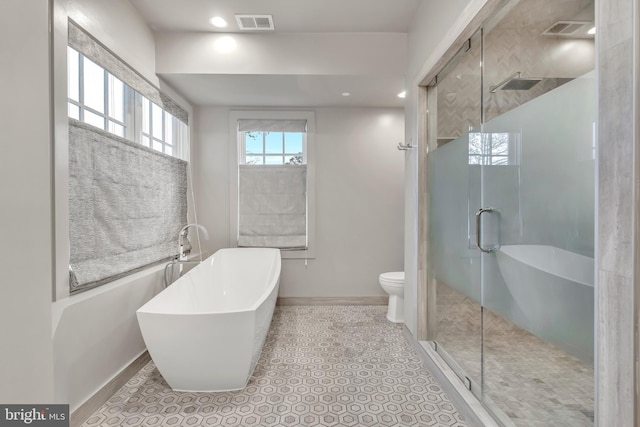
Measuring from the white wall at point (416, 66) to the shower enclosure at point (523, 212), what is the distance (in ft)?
0.54

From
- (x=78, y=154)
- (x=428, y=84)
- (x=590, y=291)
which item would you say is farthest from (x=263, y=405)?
(x=428, y=84)

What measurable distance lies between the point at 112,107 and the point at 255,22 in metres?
1.25

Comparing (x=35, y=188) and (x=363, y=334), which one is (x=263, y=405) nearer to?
(x=363, y=334)

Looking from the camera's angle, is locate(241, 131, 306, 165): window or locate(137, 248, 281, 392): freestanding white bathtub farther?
locate(241, 131, 306, 165): window

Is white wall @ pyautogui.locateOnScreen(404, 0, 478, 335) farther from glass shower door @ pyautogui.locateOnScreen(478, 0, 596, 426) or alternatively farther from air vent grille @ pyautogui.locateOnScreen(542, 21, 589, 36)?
air vent grille @ pyautogui.locateOnScreen(542, 21, 589, 36)

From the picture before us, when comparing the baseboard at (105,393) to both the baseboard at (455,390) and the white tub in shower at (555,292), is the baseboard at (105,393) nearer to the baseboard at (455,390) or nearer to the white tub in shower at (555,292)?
the baseboard at (455,390)

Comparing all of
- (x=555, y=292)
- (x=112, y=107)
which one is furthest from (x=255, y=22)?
(x=555, y=292)

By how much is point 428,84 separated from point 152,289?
8.50 ft

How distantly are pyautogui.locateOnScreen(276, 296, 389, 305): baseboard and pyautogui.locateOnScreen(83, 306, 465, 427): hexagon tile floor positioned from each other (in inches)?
35.6

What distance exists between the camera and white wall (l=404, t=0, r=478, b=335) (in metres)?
1.76

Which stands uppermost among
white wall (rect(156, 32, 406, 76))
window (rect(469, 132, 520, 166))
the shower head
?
white wall (rect(156, 32, 406, 76))

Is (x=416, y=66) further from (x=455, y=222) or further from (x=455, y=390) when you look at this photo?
(x=455, y=390)

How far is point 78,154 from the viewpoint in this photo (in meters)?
1.64

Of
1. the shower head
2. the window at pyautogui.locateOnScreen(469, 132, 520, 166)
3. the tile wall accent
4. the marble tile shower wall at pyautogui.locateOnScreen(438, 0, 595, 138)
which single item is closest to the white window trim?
the marble tile shower wall at pyautogui.locateOnScreen(438, 0, 595, 138)
